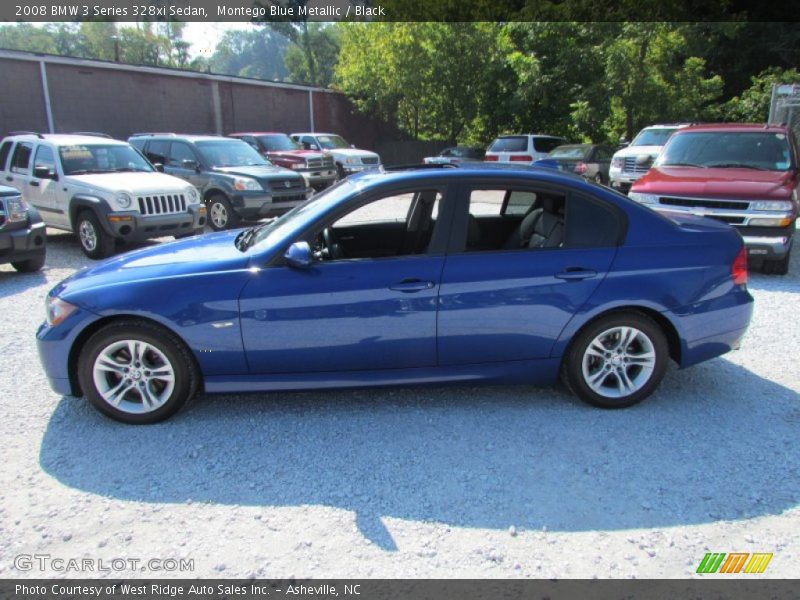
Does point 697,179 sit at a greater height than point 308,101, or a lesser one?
lesser

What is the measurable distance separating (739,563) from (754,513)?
0.44 meters

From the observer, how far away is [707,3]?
20.3 metres

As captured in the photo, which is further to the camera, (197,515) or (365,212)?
(365,212)

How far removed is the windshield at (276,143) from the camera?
1770 centimetres

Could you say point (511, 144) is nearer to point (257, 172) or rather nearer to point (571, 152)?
point (571, 152)

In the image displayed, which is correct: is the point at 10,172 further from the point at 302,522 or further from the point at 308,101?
the point at 308,101

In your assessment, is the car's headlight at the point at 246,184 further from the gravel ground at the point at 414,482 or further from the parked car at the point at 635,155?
the parked car at the point at 635,155

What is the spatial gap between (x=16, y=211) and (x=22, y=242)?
1.39ft

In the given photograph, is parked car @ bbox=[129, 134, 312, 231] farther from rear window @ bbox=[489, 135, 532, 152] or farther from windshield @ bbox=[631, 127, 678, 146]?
windshield @ bbox=[631, 127, 678, 146]

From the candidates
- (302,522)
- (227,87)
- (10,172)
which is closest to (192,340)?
(302,522)

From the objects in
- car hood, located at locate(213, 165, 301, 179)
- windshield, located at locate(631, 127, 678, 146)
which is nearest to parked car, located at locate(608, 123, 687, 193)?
windshield, located at locate(631, 127, 678, 146)

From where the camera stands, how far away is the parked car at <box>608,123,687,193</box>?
13.8 meters

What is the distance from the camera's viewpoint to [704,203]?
7711 millimetres

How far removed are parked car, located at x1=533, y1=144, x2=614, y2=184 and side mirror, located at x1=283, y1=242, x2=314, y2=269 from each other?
1300 cm
